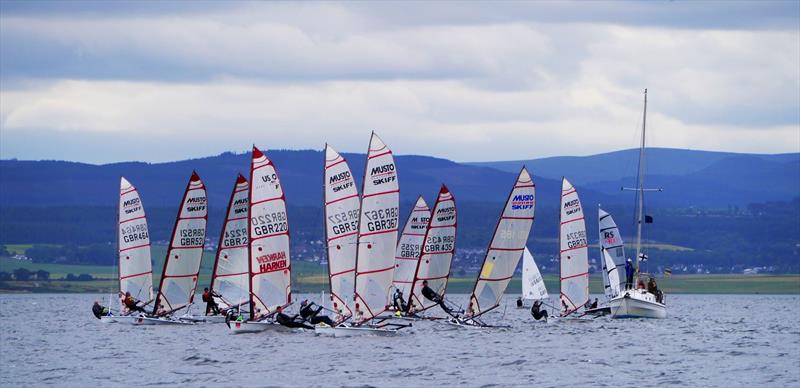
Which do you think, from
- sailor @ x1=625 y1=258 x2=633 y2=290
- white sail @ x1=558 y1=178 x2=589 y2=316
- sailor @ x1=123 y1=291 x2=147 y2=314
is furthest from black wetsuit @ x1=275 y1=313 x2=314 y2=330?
sailor @ x1=625 y1=258 x2=633 y2=290

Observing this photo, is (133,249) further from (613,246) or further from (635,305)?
(635,305)

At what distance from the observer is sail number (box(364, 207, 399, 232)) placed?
5931cm

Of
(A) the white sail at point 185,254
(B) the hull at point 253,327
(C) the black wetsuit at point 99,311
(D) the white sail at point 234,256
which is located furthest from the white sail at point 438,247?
(C) the black wetsuit at point 99,311

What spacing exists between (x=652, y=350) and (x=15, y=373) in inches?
939

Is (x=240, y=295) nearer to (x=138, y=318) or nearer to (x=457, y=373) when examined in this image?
(x=138, y=318)

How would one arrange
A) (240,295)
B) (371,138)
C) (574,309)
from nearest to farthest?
(371,138) < (240,295) < (574,309)

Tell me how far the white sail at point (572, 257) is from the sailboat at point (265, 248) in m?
19.1

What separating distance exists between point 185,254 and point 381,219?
63.1ft

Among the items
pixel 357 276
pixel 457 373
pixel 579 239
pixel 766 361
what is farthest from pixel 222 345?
pixel 579 239

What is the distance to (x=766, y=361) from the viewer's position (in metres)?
54.7

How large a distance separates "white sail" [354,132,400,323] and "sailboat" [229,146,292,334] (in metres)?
5.27

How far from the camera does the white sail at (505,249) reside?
6738cm

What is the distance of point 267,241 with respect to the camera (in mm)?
63656

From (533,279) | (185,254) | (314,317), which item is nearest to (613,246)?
(533,279)
